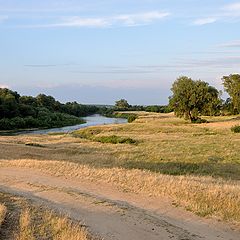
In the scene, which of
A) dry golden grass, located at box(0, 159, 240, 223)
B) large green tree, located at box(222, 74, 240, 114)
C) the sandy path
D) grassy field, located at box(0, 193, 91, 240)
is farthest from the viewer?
large green tree, located at box(222, 74, 240, 114)

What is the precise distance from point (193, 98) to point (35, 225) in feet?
242

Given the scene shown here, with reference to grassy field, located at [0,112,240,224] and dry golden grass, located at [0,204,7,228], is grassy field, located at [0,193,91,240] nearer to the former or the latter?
dry golden grass, located at [0,204,7,228]

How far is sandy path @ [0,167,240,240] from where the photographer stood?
9.99 metres

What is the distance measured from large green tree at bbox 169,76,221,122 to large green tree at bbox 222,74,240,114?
8.92 feet

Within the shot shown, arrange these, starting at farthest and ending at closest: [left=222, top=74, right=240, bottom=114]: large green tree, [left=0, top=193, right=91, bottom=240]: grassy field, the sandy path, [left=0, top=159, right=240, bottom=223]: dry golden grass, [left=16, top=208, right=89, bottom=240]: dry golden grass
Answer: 1. [left=222, top=74, right=240, bottom=114]: large green tree
2. [left=0, top=159, right=240, bottom=223]: dry golden grass
3. the sandy path
4. [left=0, top=193, right=91, bottom=240]: grassy field
5. [left=16, top=208, right=89, bottom=240]: dry golden grass

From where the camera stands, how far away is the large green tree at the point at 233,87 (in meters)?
80.1

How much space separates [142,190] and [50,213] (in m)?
4.37

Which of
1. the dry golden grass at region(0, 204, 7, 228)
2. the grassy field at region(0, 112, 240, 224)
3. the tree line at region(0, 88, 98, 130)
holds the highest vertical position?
the tree line at region(0, 88, 98, 130)

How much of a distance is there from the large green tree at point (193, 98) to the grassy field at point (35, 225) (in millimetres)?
72344

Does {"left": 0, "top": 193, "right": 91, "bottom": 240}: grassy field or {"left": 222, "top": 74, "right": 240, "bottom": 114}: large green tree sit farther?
{"left": 222, "top": 74, "right": 240, "bottom": 114}: large green tree

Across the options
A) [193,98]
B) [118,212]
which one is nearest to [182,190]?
[118,212]

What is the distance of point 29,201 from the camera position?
12.9 meters

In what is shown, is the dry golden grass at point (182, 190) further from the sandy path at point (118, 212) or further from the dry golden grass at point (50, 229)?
the dry golden grass at point (50, 229)

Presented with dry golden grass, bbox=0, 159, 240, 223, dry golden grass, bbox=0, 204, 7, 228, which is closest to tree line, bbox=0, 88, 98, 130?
dry golden grass, bbox=0, 159, 240, 223
